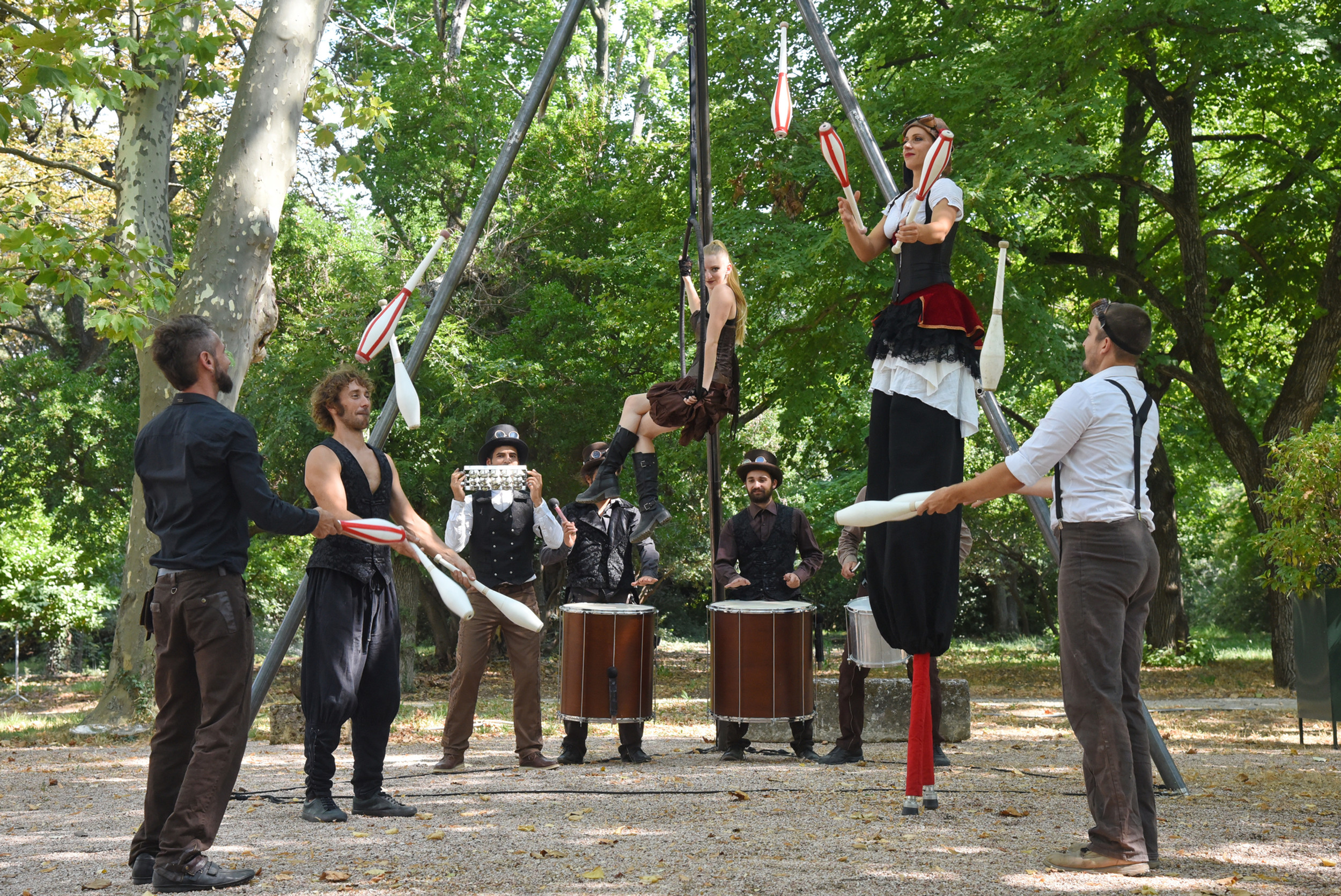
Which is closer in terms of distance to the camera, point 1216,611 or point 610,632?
point 610,632

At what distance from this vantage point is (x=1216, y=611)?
86.2 feet

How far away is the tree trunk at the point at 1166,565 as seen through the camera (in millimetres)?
14078

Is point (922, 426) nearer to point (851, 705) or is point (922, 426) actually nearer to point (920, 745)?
point (920, 745)

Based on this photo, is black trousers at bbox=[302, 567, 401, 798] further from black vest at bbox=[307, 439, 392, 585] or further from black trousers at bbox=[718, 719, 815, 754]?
black trousers at bbox=[718, 719, 815, 754]

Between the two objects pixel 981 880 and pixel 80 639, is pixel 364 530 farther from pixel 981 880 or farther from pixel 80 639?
pixel 80 639

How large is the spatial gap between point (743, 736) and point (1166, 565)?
9363mm

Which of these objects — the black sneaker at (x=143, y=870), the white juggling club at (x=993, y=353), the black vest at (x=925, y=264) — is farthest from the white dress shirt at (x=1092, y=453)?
the black sneaker at (x=143, y=870)

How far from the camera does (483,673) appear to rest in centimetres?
652

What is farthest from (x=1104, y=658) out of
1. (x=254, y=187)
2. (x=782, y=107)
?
(x=254, y=187)

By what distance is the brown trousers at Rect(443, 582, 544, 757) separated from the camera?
21.1ft

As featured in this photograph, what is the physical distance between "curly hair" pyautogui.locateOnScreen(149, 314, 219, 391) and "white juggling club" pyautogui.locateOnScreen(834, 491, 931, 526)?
7.00ft

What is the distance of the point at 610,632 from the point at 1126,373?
140 inches

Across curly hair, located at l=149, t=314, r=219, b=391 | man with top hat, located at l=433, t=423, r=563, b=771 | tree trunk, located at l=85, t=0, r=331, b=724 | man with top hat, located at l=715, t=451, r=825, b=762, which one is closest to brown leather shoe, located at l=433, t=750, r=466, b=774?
man with top hat, located at l=433, t=423, r=563, b=771

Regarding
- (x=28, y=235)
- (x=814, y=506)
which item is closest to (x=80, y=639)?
(x=814, y=506)
